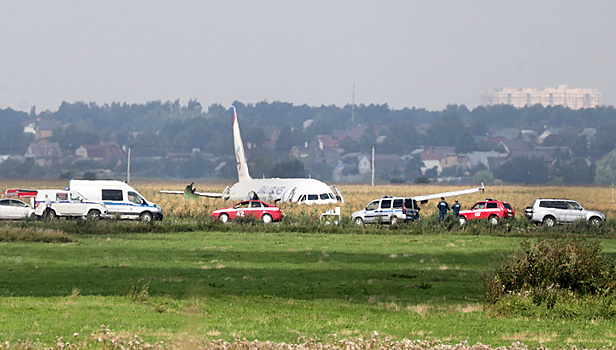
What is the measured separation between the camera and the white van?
55.4m

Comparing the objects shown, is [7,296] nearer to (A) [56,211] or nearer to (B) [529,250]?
(B) [529,250]

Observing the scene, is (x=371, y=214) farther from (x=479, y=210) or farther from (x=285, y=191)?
(x=285, y=191)

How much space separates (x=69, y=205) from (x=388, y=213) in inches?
662

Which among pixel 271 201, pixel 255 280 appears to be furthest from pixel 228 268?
pixel 271 201

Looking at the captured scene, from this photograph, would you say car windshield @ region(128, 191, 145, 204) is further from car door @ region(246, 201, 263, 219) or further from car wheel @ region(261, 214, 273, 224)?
car wheel @ region(261, 214, 273, 224)

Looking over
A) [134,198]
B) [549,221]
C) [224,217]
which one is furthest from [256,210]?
[549,221]

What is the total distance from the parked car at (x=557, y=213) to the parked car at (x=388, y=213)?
6.61 metres

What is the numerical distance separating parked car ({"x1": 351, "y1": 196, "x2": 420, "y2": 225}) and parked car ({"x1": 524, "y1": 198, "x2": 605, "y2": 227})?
21.7ft

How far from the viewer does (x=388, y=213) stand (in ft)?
181

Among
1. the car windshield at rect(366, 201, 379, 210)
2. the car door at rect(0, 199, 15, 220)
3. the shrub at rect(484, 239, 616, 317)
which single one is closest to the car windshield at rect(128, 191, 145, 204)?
the car door at rect(0, 199, 15, 220)

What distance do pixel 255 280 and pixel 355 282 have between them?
104 inches

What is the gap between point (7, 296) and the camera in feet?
75.2

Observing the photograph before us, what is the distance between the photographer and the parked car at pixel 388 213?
181 ft

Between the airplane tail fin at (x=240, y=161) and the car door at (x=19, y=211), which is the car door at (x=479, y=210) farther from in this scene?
the airplane tail fin at (x=240, y=161)
